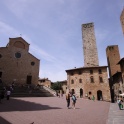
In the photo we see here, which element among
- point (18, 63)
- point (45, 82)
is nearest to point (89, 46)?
point (18, 63)

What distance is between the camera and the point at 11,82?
30281 mm

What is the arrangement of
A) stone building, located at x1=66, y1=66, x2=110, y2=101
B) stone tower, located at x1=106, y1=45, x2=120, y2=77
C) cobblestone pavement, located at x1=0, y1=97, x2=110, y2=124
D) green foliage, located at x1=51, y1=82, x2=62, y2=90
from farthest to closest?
green foliage, located at x1=51, y1=82, x2=62, y2=90 → stone tower, located at x1=106, y1=45, x2=120, y2=77 → stone building, located at x1=66, y1=66, x2=110, y2=101 → cobblestone pavement, located at x1=0, y1=97, x2=110, y2=124

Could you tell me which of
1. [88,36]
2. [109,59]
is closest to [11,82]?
[88,36]

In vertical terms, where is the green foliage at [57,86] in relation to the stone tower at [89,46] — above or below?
below

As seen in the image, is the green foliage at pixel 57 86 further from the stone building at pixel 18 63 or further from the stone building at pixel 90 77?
the stone building at pixel 18 63

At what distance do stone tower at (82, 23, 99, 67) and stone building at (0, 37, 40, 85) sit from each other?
13438mm

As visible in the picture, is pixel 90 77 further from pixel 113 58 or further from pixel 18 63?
pixel 18 63

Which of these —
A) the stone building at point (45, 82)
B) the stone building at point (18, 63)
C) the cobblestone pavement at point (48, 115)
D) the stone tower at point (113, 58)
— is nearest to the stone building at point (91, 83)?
the stone tower at point (113, 58)

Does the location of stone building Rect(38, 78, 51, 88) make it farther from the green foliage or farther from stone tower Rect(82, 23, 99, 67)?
stone tower Rect(82, 23, 99, 67)

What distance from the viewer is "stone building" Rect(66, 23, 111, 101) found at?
3397 cm

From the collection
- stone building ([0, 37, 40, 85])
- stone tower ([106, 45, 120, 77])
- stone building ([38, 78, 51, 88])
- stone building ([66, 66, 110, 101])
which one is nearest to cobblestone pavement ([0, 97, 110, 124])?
stone building ([0, 37, 40, 85])

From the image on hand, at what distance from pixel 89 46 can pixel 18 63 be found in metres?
19.5

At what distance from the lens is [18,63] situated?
107 feet

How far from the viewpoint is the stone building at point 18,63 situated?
1203 inches
